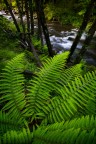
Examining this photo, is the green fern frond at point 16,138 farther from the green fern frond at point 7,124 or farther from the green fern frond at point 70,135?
the green fern frond at point 7,124

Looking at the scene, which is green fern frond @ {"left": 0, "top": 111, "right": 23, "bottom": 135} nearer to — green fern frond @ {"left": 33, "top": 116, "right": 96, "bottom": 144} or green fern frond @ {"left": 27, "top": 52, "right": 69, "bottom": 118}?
green fern frond @ {"left": 27, "top": 52, "right": 69, "bottom": 118}

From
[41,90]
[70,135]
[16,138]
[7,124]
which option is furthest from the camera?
[41,90]

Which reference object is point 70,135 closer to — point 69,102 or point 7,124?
point 69,102

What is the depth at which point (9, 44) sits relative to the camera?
24.0 feet

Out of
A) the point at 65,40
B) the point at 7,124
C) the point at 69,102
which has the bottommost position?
the point at 65,40

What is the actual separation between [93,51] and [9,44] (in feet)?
25.6

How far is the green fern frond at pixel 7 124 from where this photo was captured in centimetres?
238

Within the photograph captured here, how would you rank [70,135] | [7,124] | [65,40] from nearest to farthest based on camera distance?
[70,135] → [7,124] → [65,40]

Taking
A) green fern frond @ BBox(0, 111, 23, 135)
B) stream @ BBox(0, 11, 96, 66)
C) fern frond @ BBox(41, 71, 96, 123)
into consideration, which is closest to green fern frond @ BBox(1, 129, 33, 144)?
green fern frond @ BBox(0, 111, 23, 135)

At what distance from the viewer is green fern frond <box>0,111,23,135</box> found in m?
2.38

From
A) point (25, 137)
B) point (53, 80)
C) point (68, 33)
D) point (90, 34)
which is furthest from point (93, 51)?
point (25, 137)

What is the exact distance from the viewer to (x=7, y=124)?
2.43m

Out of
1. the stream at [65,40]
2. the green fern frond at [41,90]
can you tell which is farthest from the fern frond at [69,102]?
the stream at [65,40]

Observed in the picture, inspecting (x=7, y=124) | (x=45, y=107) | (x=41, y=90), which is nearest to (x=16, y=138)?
(x=7, y=124)
